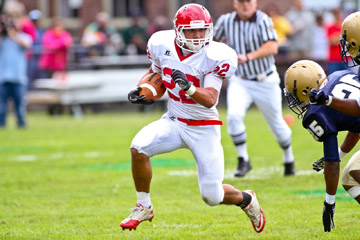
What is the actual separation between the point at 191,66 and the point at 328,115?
0.98m

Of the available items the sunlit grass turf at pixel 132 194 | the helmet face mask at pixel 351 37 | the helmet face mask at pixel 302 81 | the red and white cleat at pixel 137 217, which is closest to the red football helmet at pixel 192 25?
the helmet face mask at pixel 302 81

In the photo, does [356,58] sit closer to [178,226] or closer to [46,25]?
[178,226]

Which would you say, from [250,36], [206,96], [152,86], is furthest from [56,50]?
[206,96]

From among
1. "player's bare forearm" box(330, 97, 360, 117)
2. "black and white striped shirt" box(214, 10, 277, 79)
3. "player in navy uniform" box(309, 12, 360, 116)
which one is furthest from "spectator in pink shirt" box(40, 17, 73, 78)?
"player's bare forearm" box(330, 97, 360, 117)

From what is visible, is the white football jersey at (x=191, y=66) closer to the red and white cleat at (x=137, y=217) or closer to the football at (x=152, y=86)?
the football at (x=152, y=86)

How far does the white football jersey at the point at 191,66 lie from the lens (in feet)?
15.6

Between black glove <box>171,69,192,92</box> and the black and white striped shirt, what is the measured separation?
9.42ft

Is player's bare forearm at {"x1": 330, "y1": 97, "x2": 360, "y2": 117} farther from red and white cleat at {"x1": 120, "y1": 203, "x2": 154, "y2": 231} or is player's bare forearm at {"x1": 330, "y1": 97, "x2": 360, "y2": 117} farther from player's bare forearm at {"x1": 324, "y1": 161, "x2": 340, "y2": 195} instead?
red and white cleat at {"x1": 120, "y1": 203, "x2": 154, "y2": 231}

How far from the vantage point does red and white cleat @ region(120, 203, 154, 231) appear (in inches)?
184

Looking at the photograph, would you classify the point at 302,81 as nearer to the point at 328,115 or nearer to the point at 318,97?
the point at 328,115

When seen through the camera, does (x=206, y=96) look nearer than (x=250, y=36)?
Yes

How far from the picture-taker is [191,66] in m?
4.79

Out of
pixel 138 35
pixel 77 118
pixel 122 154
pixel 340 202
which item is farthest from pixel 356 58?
pixel 138 35

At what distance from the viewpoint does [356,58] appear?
14.6 ft
